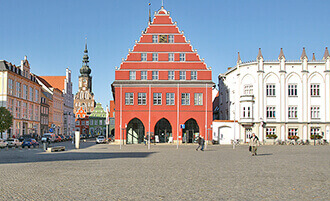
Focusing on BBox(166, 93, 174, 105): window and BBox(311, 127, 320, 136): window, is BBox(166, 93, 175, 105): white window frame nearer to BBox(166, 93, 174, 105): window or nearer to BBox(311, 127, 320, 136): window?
BBox(166, 93, 174, 105): window

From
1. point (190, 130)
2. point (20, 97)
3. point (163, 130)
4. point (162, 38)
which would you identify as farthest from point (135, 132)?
point (20, 97)

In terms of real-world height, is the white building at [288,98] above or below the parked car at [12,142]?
above

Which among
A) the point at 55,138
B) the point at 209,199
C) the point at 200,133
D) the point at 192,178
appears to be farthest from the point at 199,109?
the point at 209,199

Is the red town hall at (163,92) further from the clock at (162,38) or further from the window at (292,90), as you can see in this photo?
the window at (292,90)

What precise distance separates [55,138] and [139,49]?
27.1m

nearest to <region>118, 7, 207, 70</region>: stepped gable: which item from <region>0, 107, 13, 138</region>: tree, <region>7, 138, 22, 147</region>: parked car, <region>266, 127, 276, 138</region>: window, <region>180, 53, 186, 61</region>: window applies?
<region>180, 53, 186, 61</region>: window

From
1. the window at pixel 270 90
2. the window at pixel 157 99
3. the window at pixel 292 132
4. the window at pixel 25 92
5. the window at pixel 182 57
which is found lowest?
the window at pixel 292 132

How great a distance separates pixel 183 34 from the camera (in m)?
59.5

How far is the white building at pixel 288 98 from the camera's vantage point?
58.3 meters

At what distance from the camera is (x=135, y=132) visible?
5928cm

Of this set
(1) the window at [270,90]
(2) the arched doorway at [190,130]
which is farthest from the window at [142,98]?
(1) the window at [270,90]

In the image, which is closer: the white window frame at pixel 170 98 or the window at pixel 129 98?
the window at pixel 129 98

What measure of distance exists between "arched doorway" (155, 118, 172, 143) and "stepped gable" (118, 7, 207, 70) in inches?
323

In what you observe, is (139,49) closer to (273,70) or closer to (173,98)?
(173,98)
